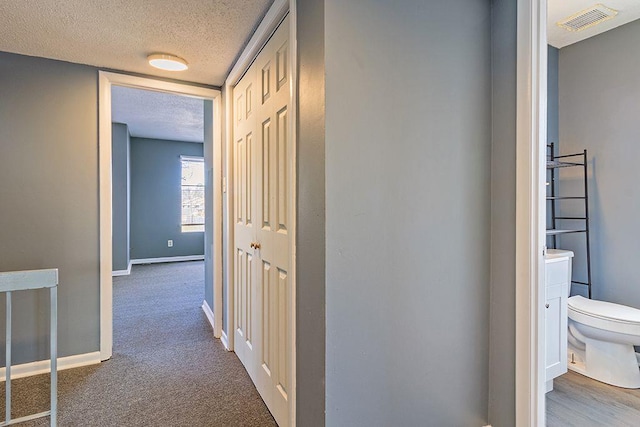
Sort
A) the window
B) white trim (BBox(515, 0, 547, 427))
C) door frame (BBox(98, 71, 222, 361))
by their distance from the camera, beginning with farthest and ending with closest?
the window, door frame (BBox(98, 71, 222, 361)), white trim (BBox(515, 0, 547, 427))

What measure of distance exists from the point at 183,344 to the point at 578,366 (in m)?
2.92

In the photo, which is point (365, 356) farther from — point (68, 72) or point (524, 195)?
point (68, 72)

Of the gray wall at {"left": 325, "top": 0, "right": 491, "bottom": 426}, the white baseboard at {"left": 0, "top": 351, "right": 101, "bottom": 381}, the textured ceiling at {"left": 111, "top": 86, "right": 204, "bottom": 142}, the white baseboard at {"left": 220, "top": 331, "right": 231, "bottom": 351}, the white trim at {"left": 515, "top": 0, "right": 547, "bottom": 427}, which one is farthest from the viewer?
the textured ceiling at {"left": 111, "top": 86, "right": 204, "bottom": 142}

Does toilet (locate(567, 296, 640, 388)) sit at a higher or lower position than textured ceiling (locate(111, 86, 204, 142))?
lower

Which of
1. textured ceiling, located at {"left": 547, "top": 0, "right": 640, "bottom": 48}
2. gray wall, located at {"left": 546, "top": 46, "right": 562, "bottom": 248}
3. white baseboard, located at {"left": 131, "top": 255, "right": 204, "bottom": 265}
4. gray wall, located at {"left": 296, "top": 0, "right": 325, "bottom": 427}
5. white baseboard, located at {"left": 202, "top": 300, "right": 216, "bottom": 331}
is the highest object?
textured ceiling, located at {"left": 547, "top": 0, "right": 640, "bottom": 48}

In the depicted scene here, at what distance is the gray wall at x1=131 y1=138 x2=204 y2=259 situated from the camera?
6227 millimetres

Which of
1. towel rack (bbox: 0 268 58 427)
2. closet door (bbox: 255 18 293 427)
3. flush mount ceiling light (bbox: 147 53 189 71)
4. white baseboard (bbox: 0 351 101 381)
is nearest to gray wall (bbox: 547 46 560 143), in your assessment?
closet door (bbox: 255 18 293 427)

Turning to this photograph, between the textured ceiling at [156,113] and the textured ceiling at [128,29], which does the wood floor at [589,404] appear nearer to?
the textured ceiling at [128,29]

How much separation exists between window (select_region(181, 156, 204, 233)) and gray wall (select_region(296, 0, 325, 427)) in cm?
595

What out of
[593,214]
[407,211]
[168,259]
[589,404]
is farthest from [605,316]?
[168,259]

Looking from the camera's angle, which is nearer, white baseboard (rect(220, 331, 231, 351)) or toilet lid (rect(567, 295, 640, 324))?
toilet lid (rect(567, 295, 640, 324))

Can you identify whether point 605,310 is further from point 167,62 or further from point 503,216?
point 167,62

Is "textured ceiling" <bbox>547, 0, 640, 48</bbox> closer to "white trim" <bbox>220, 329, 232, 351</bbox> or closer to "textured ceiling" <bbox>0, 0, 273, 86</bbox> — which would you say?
"textured ceiling" <bbox>0, 0, 273, 86</bbox>

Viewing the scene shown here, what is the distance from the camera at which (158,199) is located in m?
6.42
